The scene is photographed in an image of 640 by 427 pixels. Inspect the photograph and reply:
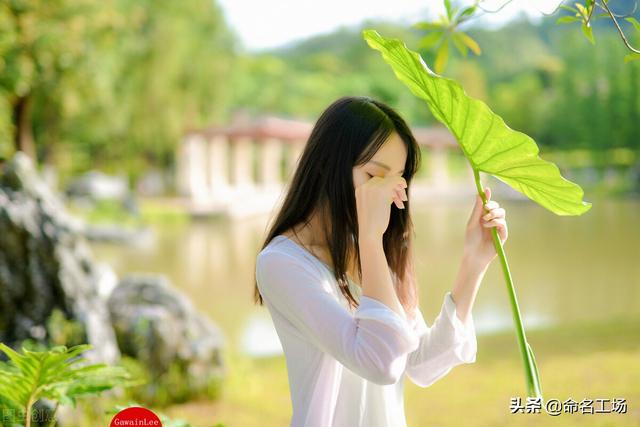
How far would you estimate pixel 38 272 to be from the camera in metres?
2.37

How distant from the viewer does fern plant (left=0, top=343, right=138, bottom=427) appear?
0.94 meters

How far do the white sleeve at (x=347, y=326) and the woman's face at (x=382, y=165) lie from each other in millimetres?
119

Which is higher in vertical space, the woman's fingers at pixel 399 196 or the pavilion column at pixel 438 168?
the woman's fingers at pixel 399 196

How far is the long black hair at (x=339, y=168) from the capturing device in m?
0.84

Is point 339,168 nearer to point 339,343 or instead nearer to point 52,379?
point 339,343

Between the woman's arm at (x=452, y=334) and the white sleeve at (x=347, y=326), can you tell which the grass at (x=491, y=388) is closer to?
the woman's arm at (x=452, y=334)

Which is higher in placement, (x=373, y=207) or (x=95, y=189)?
(x=373, y=207)

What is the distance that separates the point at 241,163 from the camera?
55.0ft

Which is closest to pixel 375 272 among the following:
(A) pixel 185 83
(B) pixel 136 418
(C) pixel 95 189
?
(B) pixel 136 418

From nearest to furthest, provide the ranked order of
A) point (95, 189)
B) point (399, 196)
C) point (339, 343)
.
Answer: point (339, 343), point (399, 196), point (95, 189)

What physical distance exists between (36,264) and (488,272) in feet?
16.9

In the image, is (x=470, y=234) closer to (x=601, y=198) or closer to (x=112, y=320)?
(x=112, y=320)

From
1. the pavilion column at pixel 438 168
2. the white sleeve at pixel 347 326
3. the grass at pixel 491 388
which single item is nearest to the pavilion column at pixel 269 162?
the pavilion column at pixel 438 168

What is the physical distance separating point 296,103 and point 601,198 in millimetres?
10997
